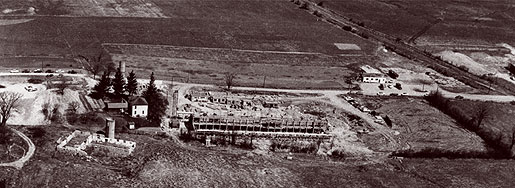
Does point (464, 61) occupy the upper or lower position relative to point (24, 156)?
upper

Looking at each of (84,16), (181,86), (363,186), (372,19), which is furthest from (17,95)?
(372,19)

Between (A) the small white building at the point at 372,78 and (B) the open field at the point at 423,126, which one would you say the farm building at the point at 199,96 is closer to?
(B) the open field at the point at 423,126

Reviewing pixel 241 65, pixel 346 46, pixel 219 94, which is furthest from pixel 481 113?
pixel 346 46

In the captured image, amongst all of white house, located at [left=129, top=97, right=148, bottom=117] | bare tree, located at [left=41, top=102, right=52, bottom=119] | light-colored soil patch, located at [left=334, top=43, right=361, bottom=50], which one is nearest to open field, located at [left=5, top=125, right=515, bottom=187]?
bare tree, located at [left=41, top=102, right=52, bottom=119]

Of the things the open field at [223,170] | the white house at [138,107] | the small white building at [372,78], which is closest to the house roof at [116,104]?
the white house at [138,107]

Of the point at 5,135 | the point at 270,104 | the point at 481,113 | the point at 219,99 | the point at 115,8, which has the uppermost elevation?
the point at 115,8

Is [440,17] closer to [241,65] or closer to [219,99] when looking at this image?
[241,65]

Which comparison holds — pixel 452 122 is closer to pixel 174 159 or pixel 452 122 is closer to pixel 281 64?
pixel 281 64
